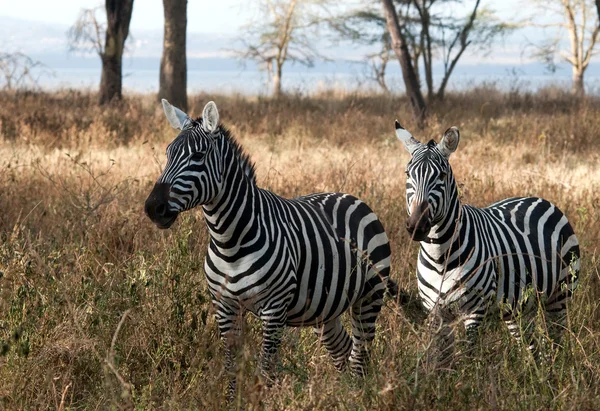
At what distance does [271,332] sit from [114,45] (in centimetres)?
1609

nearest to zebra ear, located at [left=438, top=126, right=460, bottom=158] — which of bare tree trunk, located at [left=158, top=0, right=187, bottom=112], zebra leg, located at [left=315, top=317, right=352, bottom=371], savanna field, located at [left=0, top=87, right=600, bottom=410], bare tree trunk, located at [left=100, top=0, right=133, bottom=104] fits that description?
savanna field, located at [left=0, top=87, right=600, bottom=410]

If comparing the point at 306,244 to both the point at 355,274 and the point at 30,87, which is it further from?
the point at 30,87

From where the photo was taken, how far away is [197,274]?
5.08 m

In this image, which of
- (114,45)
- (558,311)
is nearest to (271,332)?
(558,311)

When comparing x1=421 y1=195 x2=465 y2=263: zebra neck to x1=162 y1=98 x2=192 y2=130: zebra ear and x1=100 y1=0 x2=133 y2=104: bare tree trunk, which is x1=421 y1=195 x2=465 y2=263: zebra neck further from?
x1=100 y1=0 x2=133 y2=104: bare tree trunk

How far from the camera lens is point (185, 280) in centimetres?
471

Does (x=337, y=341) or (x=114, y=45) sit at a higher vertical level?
(x=114, y=45)

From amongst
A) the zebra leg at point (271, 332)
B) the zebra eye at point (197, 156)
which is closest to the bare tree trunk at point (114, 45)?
the zebra eye at point (197, 156)

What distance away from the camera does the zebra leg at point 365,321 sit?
454 cm

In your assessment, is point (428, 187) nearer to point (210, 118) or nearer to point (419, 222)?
point (419, 222)

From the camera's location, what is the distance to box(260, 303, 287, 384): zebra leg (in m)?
3.85

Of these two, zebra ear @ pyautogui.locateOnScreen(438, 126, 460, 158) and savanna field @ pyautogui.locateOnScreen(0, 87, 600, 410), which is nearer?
savanna field @ pyautogui.locateOnScreen(0, 87, 600, 410)

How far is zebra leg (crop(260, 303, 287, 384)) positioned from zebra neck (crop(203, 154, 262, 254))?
349 mm

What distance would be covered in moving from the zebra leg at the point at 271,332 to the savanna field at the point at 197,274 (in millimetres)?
72
